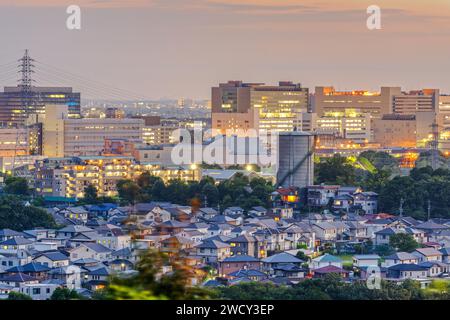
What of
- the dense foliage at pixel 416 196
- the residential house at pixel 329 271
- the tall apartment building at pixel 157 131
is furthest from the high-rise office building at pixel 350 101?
the residential house at pixel 329 271

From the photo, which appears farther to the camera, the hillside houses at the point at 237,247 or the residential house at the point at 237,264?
the residential house at the point at 237,264

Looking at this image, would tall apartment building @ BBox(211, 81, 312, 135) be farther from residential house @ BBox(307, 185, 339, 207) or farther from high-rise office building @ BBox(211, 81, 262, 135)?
residential house @ BBox(307, 185, 339, 207)

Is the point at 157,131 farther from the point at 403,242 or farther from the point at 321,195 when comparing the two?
the point at 403,242

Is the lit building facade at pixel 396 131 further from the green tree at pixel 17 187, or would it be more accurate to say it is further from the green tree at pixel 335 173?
the green tree at pixel 17 187

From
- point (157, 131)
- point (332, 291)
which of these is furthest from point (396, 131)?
point (332, 291)

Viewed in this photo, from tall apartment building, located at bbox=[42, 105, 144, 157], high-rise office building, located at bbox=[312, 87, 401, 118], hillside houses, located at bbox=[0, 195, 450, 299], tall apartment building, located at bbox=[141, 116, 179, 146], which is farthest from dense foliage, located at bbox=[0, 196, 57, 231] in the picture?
high-rise office building, located at bbox=[312, 87, 401, 118]

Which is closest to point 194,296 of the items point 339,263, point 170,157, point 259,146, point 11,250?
point 339,263
